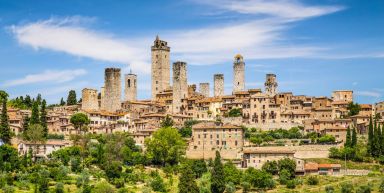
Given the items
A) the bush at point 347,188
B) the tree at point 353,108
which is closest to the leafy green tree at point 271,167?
the bush at point 347,188

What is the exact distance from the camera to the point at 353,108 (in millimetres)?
80125

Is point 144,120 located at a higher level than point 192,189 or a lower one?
higher

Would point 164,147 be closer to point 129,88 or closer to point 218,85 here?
point 129,88

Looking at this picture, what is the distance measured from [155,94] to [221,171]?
34.7 metres

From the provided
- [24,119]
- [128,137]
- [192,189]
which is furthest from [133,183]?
[24,119]

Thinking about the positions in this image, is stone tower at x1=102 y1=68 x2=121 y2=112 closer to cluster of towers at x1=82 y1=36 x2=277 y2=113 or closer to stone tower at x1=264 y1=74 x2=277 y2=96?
cluster of towers at x1=82 y1=36 x2=277 y2=113

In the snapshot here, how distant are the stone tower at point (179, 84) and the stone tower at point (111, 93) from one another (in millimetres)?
7253

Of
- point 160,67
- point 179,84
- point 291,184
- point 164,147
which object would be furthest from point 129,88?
point 291,184

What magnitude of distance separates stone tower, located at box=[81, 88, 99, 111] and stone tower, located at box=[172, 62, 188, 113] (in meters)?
10.5

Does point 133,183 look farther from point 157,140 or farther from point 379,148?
point 379,148

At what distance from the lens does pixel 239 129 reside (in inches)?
2756

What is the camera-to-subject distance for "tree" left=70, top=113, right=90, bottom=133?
76.2 metres

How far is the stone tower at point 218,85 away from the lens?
304 feet

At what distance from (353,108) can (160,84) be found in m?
26.7
